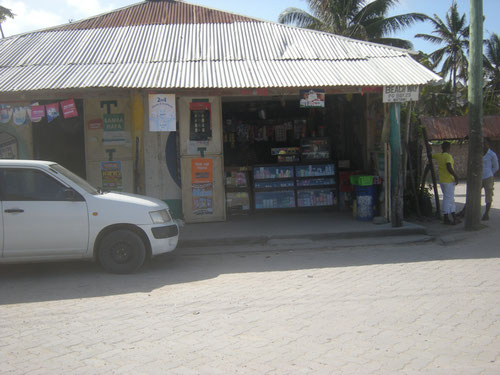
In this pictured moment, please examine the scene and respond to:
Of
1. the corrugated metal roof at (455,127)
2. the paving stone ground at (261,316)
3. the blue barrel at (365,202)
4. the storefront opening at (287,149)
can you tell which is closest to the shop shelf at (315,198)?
the storefront opening at (287,149)

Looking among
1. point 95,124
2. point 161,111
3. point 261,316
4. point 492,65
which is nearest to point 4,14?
Answer: point 95,124

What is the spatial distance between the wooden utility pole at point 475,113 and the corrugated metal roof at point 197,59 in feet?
2.63

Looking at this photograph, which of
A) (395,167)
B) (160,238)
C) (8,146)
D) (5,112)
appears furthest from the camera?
(8,146)

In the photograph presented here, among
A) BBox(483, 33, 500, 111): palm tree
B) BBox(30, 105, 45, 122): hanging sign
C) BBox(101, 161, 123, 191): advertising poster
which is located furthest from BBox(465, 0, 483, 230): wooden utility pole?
→ BBox(483, 33, 500, 111): palm tree

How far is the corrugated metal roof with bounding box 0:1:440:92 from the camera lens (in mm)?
8758

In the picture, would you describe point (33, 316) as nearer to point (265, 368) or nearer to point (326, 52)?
point (265, 368)

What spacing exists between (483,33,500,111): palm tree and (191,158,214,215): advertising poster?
92.1ft

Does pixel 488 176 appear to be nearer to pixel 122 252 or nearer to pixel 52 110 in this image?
pixel 122 252

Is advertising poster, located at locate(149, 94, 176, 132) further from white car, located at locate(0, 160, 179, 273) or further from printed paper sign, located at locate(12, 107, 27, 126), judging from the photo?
printed paper sign, located at locate(12, 107, 27, 126)

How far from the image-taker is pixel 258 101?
12055 mm

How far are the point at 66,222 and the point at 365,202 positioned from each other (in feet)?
20.2

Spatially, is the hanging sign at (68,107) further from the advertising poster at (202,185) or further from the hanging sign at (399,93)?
the hanging sign at (399,93)

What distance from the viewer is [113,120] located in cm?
1038

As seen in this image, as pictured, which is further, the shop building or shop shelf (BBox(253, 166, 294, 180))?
shop shelf (BBox(253, 166, 294, 180))
